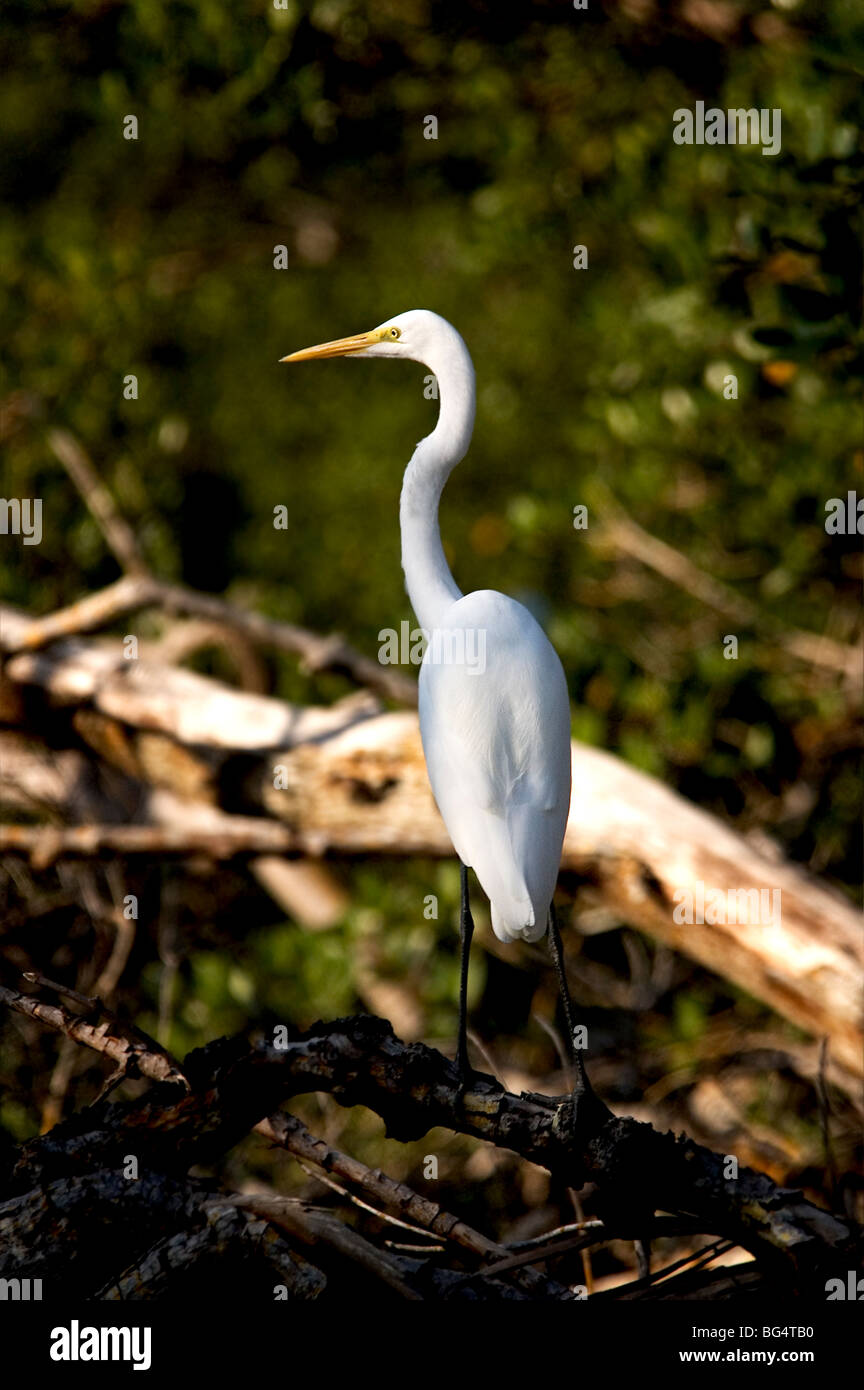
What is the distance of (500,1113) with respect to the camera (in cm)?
201

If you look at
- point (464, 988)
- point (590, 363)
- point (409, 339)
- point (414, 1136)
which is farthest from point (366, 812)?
point (590, 363)

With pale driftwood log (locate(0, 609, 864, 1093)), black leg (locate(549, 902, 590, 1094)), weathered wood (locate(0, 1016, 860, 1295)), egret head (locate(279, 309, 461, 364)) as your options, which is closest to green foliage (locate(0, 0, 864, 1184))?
pale driftwood log (locate(0, 609, 864, 1093))

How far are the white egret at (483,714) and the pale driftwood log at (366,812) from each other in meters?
1.05

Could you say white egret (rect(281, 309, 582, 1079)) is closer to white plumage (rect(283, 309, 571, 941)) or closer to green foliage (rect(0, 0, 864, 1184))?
white plumage (rect(283, 309, 571, 941))

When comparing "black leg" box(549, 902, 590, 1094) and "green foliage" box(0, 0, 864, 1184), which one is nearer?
"black leg" box(549, 902, 590, 1094)

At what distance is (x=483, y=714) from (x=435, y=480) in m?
0.43

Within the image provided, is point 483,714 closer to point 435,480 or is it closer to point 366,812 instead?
point 435,480

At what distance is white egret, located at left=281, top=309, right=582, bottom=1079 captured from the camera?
2160 millimetres

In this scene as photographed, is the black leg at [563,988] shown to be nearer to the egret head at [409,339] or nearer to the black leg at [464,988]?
the black leg at [464,988]

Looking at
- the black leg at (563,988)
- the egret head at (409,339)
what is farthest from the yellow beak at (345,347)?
the black leg at (563,988)

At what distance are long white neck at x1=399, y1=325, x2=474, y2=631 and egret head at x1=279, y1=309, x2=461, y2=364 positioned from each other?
0.04 feet

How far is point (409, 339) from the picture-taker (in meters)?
2.42
